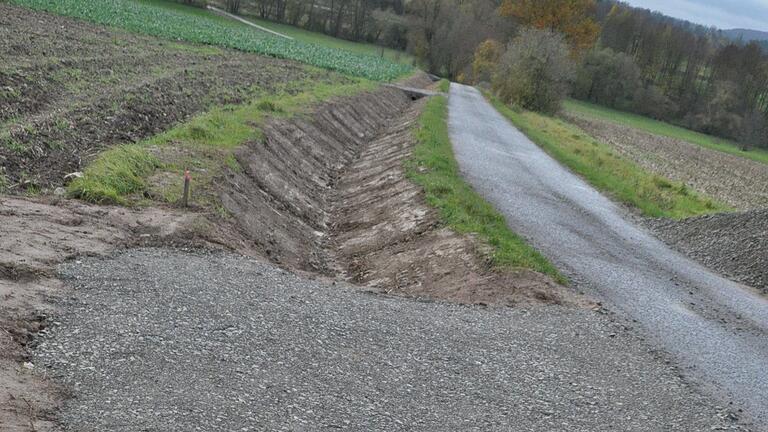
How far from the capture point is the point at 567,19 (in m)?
77.5

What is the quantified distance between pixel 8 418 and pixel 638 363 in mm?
7190

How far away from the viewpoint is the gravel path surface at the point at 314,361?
243 inches

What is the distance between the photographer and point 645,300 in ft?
40.7

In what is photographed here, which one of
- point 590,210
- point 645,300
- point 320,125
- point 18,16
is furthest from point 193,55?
point 645,300

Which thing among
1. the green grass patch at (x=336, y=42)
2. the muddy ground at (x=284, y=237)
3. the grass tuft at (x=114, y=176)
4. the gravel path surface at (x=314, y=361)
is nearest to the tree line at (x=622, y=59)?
the green grass patch at (x=336, y=42)

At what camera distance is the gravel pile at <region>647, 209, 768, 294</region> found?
16.2 metres

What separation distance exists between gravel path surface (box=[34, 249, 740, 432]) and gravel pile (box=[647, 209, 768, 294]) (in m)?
7.10

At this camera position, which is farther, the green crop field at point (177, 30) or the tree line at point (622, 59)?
the tree line at point (622, 59)

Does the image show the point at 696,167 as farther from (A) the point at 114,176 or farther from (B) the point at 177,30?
(A) the point at 114,176

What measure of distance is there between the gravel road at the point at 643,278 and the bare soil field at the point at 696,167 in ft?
49.0

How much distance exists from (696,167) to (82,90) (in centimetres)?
4141

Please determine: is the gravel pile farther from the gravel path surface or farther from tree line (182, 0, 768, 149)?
tree line (182, 0, 768, 149)

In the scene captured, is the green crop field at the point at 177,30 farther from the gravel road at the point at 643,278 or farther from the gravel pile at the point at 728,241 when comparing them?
the gravel pile at the point at 728,241

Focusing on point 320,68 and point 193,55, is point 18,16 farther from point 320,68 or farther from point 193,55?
point 320,68
